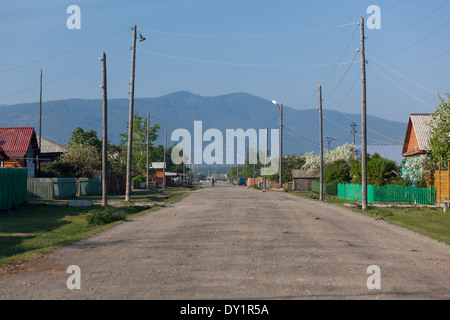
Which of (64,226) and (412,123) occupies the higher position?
(412,123)

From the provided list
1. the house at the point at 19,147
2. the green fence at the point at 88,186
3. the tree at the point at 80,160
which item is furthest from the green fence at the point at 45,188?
the tree at the point at 80,160

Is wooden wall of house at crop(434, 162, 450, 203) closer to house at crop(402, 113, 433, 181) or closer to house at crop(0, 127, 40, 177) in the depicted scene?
house at crop(402, 113, 433, 181)

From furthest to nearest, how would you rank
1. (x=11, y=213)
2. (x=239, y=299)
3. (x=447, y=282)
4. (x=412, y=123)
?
(x=412, y=123)
(x=11, y=213)
(x=447, y=282)
(x=239, y=299)

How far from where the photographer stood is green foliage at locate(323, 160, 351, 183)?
213ft

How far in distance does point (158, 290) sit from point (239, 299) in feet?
4.54

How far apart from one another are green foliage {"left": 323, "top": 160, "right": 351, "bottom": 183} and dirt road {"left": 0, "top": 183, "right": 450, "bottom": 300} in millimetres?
46926

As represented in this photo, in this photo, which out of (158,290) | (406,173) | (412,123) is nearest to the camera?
(158,290)

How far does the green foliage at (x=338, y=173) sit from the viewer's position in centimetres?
6488

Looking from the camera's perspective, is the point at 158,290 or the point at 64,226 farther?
the point at 64,226

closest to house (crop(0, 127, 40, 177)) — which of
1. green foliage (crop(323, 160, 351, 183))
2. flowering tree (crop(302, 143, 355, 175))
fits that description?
green foliage (crop(323, 160, 351, 183))

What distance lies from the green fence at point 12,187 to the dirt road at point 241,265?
10462mm
